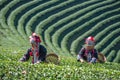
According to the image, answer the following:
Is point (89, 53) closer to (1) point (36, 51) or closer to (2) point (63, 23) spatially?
(1) point (36, 51)

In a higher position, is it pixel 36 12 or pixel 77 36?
pixel 36 12

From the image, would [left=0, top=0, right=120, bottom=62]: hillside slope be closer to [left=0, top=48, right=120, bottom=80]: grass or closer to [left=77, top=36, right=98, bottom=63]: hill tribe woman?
[left=77, top=36, right=98, bottom=63]: hill tribe woman

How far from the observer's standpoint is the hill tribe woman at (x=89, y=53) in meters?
13.6

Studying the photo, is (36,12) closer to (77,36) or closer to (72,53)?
(77,36)

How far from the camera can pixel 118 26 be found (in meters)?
37.5

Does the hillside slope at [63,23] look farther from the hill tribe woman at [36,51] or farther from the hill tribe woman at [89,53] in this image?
the hill tribe woman at [36,51]

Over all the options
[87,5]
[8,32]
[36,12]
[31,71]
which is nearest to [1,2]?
[36,12]

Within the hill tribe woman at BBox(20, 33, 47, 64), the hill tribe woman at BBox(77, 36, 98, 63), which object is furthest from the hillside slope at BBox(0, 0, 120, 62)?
the hill tribe woman at BBox(20, 33, 47, 64)

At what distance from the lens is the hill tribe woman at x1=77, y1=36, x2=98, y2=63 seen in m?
13.6

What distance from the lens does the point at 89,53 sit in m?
13.9

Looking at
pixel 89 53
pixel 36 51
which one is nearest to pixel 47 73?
pixel 36 51

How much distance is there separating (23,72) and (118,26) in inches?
1123

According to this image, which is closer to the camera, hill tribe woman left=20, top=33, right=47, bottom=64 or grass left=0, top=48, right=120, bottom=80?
grass left=0, top=48, right=120, bottom=80

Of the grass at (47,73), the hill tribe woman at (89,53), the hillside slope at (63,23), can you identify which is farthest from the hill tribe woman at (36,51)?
the hillside slope at (63,23)
